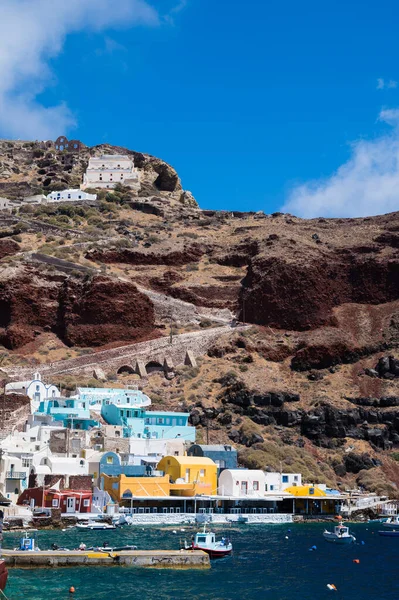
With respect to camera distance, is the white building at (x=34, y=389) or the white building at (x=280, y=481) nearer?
the white building at (x=280, y=481)

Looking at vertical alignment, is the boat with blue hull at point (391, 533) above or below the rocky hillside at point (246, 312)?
below

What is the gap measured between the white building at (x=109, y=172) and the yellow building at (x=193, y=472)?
3245 inches

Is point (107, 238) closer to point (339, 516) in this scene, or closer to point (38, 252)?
point (38, 252)

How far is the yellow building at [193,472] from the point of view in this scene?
74688 mm

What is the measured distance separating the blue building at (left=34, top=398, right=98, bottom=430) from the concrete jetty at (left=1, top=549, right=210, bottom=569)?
110 feet

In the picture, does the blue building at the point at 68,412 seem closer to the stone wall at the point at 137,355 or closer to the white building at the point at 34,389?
the white building at the point at 34,389

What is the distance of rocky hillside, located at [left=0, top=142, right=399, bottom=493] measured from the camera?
88.3 m

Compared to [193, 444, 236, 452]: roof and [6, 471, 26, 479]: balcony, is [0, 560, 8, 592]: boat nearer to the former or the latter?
[6, 471, 26, 479]: balcony

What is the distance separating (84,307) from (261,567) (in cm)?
5612

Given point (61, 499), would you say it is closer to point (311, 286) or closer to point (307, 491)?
point (307, 491)

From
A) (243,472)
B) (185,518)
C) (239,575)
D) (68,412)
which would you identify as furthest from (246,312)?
(239,575)

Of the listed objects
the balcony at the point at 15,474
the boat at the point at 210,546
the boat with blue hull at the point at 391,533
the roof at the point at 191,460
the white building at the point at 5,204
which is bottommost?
the boat at the point at 210,546

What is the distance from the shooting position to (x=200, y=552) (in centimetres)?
4941

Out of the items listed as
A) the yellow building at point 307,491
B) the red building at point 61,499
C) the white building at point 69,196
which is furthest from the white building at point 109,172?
the red building at point 61,499
